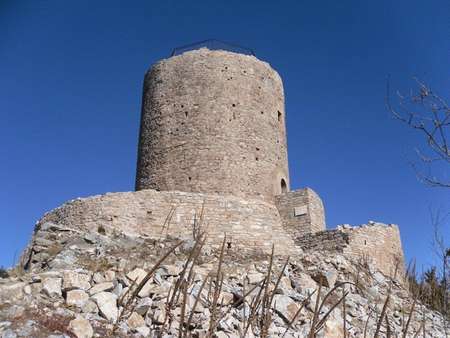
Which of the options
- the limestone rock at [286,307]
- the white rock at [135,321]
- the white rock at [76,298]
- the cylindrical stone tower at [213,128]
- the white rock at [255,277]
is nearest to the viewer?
the white rock at [135,321]

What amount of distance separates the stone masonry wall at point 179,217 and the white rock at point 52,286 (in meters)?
4.46

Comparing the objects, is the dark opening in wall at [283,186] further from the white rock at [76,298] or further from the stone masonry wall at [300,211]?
the white rock at [76,298]

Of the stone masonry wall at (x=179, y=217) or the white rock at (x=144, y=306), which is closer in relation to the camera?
the white rock at (x=144, y=306)

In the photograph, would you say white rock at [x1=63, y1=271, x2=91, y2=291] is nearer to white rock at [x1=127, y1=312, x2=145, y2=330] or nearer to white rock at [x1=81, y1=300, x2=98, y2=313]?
white rock at [x1=81, y1=300, x2=98, y2=313]

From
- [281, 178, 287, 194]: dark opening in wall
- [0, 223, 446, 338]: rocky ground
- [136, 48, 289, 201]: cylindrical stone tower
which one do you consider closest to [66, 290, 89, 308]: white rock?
[0, 223, 446, 338]: rocky ground

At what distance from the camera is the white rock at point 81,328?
561 centimetres

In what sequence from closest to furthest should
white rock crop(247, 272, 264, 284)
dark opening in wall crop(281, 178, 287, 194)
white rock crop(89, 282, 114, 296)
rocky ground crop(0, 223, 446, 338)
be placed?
rocky ground crop(0, 223, 446, 338) < white rock crop(89, 282, 114, 296) < white rock crop(247, 272, 264, 284) < dark opening in wall crop(281, 178, 287, 194)

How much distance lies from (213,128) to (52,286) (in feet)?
26.6

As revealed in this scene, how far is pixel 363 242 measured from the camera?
486 inches

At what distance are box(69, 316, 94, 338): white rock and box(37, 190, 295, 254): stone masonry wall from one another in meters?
5.49

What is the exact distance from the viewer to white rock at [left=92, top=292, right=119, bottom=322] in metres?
6.17

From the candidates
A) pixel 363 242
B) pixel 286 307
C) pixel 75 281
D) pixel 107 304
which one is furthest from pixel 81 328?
pixel 363 242

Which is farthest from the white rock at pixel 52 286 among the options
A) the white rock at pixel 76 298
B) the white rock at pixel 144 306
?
the white rock at pixel 144 306

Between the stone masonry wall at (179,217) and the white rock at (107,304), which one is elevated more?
the stone masonry wall at (179,217)
